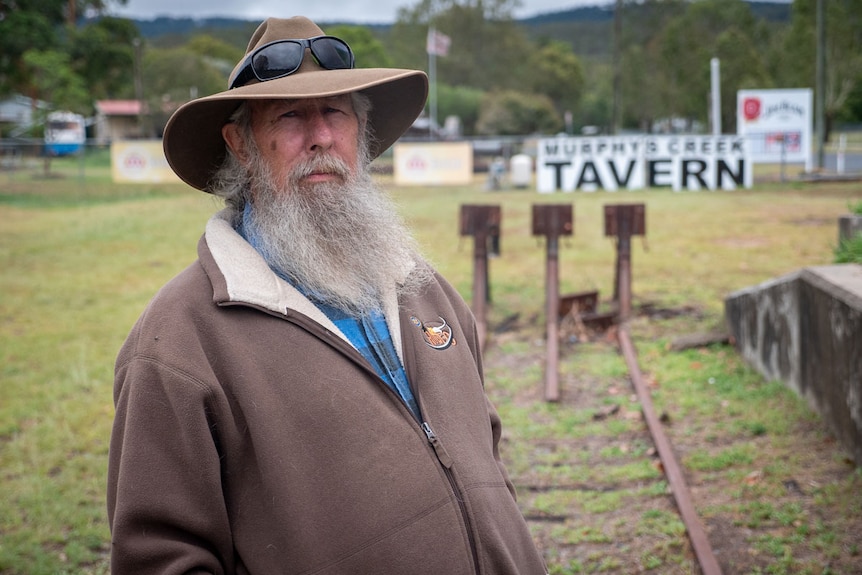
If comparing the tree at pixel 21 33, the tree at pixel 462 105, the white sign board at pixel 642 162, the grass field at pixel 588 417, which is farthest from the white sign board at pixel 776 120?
the tree at pixel 462 105

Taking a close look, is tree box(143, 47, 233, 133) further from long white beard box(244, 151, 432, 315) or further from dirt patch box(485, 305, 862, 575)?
long white beard box(244, 151, 432, 315)

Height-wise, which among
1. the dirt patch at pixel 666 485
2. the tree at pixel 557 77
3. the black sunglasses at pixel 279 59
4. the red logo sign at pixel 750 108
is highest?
the tree at pixel 557 77

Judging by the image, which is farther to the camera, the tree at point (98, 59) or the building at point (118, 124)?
the building at point (118, 124)

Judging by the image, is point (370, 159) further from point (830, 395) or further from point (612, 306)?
point (612, 306)

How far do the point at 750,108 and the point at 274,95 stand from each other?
2718 cm

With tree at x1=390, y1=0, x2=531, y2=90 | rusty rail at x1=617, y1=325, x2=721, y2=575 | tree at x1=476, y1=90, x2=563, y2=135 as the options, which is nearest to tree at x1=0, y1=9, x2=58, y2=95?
tree at x1=476, y1=90, x2=563, y2=135

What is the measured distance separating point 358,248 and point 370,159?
0.38 meters

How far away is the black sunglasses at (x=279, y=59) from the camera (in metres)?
2.19

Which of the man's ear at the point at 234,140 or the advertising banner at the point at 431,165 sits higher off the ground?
the advertising banner at the point at 431,165

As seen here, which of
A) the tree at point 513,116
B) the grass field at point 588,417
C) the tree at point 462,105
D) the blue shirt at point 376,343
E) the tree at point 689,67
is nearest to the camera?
the blue shirt at point 376,343

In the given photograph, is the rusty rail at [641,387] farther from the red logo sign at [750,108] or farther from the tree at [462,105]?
the tree at [462,105]

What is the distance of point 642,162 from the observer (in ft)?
56.3

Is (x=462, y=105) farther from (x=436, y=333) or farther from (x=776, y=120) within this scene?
(x=436, y=333)

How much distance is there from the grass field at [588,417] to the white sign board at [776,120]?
13.4 metres
